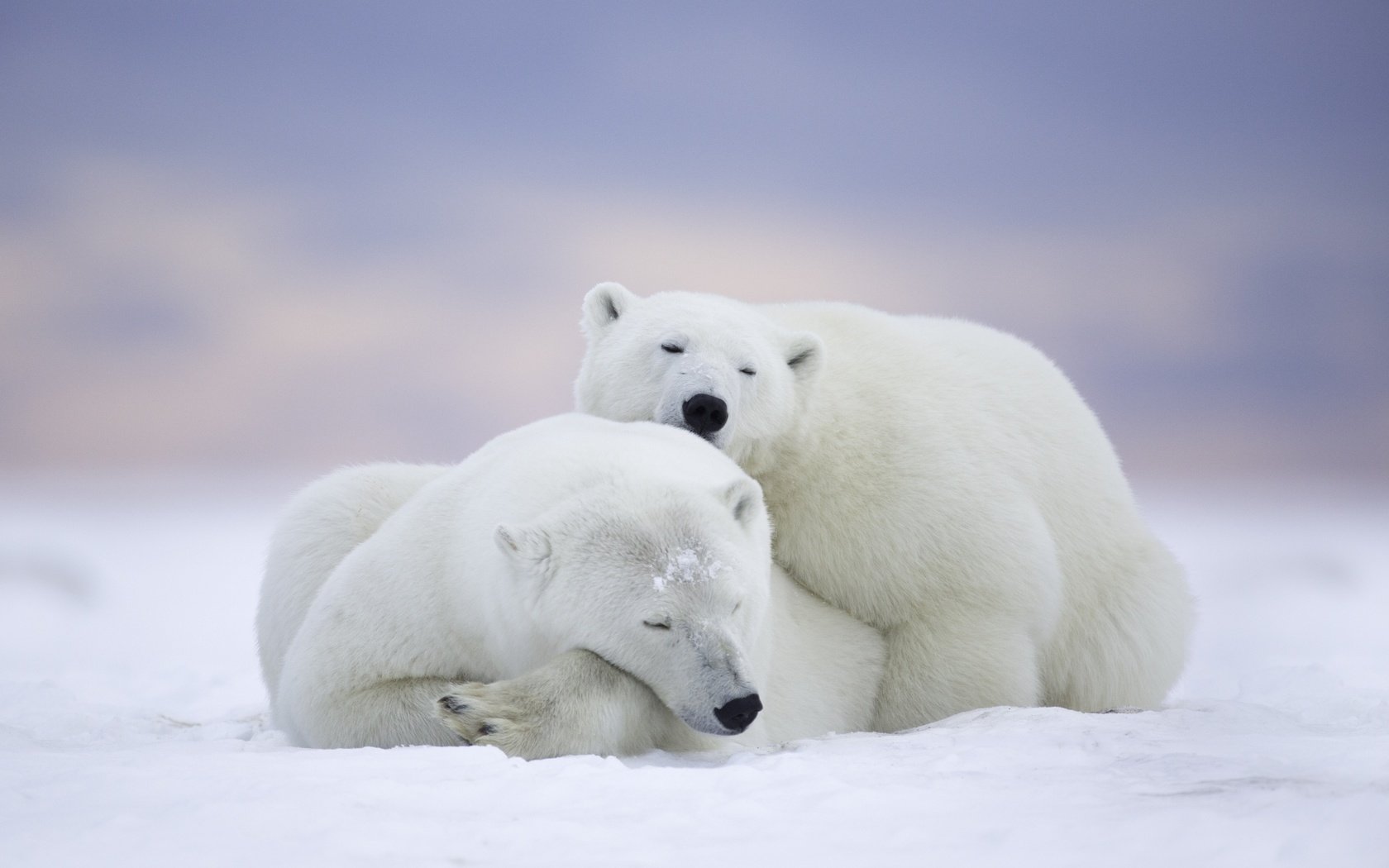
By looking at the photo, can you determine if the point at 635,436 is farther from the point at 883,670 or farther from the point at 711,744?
the point at 883,670

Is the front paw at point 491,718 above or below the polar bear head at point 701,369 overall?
below

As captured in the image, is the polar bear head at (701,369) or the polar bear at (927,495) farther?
the polar bear at (927,495)

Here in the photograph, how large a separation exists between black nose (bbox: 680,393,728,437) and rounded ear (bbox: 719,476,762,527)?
108 cm

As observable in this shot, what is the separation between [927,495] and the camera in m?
5.77

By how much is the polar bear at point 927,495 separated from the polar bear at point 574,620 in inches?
14.9

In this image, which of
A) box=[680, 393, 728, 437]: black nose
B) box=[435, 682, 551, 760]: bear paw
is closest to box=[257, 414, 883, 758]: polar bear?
box=[435, 682, 551, 760]: bear paw

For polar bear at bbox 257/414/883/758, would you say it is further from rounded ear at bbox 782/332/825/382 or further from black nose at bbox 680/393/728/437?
rounded ear at bbox 782/332/825/382

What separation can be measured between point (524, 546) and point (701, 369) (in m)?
1.73

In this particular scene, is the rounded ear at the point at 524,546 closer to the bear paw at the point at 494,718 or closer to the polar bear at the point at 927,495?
the bear paw at the point at 494,718

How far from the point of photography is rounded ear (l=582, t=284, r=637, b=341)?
6309 mm

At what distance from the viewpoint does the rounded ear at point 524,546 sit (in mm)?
4090

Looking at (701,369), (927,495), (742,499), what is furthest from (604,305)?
(742,499)

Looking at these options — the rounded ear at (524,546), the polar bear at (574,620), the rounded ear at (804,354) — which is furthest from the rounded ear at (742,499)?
the rounded ear at (804,354)

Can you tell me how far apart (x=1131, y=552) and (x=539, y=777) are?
391cm
